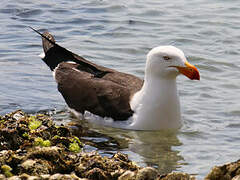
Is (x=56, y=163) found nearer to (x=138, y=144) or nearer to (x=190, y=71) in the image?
(x=138, y=144)

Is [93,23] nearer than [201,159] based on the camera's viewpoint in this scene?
No

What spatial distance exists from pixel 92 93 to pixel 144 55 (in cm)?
342

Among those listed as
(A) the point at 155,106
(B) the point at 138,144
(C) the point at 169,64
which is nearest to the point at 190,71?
(C) the point at 169,64

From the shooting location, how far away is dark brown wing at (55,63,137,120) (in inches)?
335

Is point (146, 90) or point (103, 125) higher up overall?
point (146, 90)

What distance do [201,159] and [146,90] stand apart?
4.90 ft

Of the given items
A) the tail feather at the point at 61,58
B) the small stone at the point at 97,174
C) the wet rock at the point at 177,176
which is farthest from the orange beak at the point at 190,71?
the wet rock at the point at 177,176

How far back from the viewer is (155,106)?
835 centimetres

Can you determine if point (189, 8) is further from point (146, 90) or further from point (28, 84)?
point (146, 90)

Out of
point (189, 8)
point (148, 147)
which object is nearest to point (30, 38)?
point (189, 8)

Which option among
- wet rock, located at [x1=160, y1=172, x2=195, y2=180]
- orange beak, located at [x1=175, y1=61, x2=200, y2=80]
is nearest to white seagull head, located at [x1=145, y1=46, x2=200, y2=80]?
orange beak, located at [x1=175, y1=61, x2=200, y2=80]

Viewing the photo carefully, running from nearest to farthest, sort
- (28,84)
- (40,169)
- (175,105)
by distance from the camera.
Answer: (40,169)
(175,105)
(28,84)

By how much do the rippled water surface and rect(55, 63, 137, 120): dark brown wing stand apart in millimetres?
288

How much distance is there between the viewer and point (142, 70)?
438 inches
